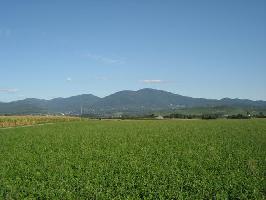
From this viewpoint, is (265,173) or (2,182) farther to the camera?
(265,173)

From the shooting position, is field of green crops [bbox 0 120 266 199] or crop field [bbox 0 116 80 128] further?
crop field [bbox 0 116 80 128]

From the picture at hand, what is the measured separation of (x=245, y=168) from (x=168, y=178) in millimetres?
6118

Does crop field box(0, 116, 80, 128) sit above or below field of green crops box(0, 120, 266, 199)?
above

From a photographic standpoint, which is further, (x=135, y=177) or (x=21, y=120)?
(x=21, y=120)

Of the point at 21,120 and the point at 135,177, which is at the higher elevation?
the point at 21,120

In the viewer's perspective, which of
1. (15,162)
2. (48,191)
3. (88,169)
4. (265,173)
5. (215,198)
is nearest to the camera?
(215,198)

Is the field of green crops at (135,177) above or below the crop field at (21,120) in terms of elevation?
below

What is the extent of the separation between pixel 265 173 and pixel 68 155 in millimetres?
15884

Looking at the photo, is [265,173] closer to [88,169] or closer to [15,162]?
[88,169]

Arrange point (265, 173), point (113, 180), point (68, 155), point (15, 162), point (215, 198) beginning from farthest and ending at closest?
1. point (68, 155)
2. point (15, 162)
3. point (265, 173)
4. point (113, 180)
5. point (215, 198)

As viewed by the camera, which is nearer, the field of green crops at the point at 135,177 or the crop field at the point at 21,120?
the field of green crops at the point at 135,177

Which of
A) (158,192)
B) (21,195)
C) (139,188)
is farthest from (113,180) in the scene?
(21,195)

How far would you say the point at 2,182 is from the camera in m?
21.5

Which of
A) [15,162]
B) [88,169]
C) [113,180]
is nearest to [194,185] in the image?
[113,180]
